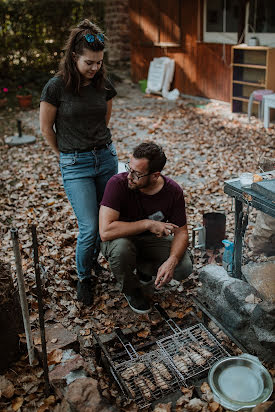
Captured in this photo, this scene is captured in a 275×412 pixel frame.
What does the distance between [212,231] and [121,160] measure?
336cm

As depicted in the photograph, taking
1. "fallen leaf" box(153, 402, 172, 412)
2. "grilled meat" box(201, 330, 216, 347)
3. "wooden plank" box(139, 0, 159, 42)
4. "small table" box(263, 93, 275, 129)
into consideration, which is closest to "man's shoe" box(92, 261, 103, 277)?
"grilled meat" box(201, 330, 216, 347)

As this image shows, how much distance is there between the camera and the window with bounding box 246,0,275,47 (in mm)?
9422

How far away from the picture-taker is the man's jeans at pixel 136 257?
335cm

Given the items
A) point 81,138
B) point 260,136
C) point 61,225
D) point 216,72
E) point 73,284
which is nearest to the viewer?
point 81,138

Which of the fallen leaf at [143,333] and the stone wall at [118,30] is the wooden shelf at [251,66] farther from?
the fallen leaf at [143,333]

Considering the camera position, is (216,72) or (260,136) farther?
(216,72)

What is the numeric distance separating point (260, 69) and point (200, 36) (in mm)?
2334

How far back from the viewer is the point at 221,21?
1066 cm

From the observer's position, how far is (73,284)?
3.99m

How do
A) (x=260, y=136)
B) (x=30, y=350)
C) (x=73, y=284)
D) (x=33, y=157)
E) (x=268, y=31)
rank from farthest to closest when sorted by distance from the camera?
(x=268, y=31) → (x=260, y=136) → (x=33, y=157) → (x=73, y=284) → (x=30, y=350)

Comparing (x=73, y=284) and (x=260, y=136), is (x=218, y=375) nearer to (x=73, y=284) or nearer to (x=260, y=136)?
(x=73, y=284)

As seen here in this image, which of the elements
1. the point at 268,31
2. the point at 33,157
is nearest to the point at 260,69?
the point at 268,31

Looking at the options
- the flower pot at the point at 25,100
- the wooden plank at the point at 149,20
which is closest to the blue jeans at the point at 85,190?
the flower pot at the point at 25,100

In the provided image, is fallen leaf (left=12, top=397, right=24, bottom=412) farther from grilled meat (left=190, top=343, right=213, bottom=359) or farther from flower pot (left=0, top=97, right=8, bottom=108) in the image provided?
flower pot (left=0, top=97, right=8, bottom=108)
